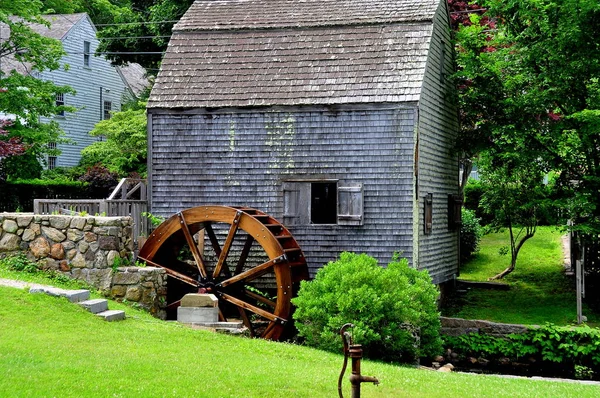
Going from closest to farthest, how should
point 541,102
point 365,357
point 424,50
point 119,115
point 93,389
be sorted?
point 93,389 < point 365,357 < point 424,50 < point 541,102 < point 119,115

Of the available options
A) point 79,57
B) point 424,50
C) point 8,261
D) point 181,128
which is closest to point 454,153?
point 424,50

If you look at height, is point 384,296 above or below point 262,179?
below

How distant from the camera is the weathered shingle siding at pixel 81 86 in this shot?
3697cm

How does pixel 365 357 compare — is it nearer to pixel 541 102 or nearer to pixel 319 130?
pixel 319 130

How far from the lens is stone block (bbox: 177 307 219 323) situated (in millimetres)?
15055

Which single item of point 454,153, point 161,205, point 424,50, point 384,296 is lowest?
point 384,296

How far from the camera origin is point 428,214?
18828mm

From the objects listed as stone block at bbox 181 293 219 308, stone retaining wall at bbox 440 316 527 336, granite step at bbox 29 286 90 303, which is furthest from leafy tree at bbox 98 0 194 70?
granite step at bbox 29 286 90 303

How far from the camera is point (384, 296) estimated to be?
567 inches

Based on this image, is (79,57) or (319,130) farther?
(79,57)

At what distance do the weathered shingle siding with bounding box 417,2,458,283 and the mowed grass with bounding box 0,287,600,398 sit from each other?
5.90 m

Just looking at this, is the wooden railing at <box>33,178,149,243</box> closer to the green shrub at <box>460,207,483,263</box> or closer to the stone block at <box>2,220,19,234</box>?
the stone block at <box>2,220,19,234</box>

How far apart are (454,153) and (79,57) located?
2242cm

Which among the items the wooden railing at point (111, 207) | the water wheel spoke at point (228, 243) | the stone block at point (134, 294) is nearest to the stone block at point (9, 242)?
the stone block at point (134, 294)
